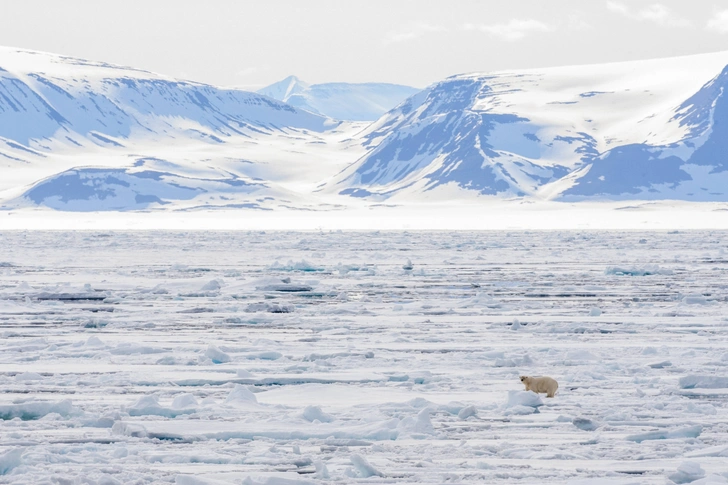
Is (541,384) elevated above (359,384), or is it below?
above

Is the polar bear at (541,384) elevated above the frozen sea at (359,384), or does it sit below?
above

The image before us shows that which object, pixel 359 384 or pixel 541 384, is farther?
pixel 359 384

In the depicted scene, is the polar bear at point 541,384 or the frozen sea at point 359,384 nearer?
the frozen sea at point 359,384

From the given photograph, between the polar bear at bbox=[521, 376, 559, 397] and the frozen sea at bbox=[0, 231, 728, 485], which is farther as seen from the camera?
the polar bear at bbox=[521, 376, 559, 397]

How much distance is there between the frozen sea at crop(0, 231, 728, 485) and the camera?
27.4 feet

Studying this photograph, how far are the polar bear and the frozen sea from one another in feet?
0.30

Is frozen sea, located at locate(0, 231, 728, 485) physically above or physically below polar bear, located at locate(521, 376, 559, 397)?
below

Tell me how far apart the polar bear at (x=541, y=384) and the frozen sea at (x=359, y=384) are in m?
0.09

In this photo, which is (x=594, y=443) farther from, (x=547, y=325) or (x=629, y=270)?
(x=629, y=270)

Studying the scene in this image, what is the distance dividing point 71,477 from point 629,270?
24197mm

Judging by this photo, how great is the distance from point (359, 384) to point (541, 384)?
2033mm

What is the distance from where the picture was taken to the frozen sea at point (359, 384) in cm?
835

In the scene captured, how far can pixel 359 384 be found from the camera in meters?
11.9

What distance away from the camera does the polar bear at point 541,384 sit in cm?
1088
